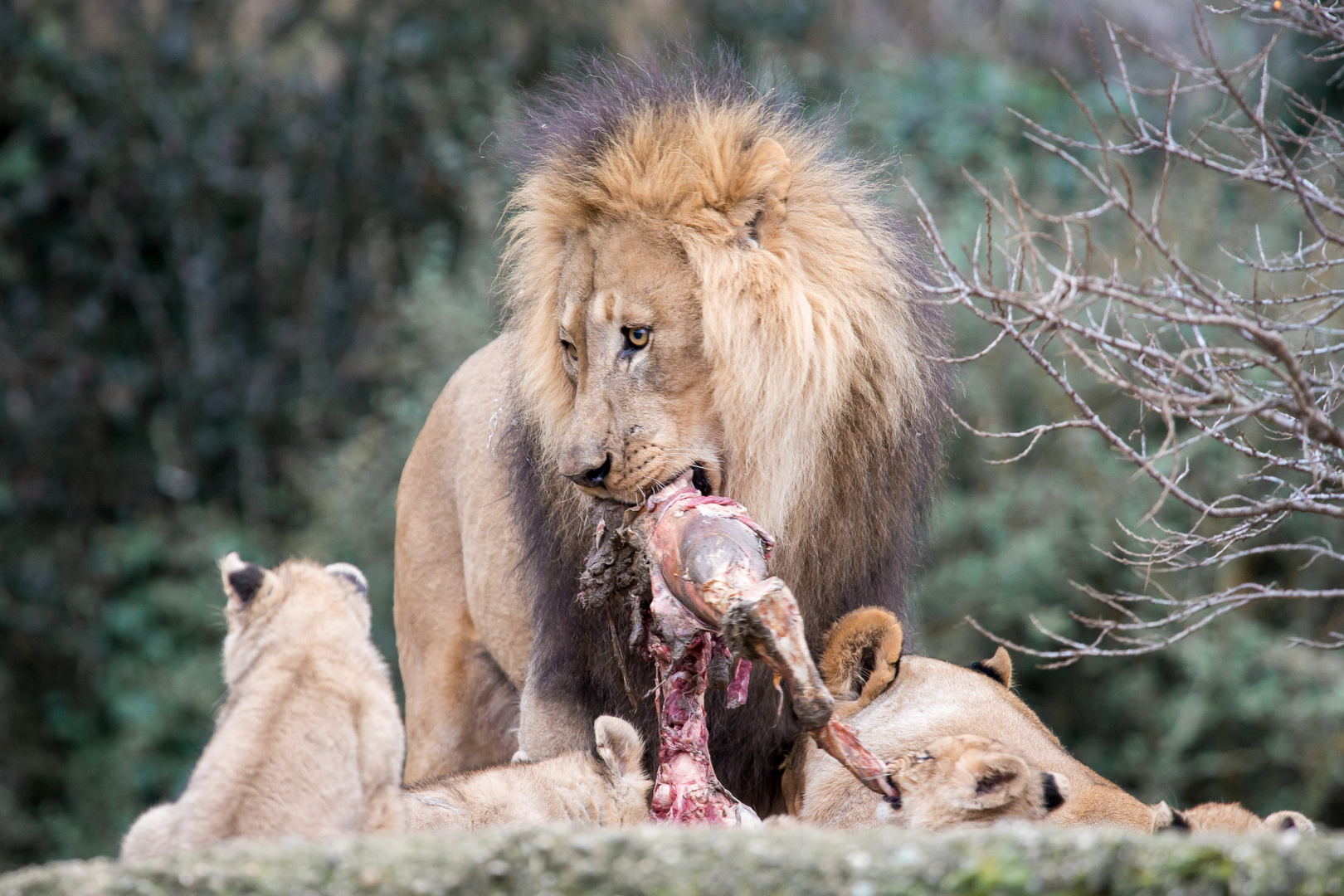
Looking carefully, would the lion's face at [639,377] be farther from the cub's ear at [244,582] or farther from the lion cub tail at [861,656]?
the cub's ear at [244,582]

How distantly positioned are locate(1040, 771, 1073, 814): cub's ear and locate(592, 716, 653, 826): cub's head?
2.71 feet

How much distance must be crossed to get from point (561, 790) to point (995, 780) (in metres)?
0.89

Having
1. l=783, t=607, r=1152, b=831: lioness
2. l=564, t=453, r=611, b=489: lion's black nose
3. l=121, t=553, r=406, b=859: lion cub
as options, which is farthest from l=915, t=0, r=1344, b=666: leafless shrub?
l=121, t=553, r=406, b=859: lion cub

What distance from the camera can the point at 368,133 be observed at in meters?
7.64

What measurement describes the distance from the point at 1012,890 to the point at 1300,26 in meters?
1.82

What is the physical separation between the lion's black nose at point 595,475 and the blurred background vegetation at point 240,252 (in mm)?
3627

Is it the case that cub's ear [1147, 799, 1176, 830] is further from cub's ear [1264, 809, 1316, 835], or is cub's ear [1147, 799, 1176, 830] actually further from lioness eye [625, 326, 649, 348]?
lioness eye [625, 326, 649, 348]

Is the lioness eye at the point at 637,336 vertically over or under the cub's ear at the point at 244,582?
over

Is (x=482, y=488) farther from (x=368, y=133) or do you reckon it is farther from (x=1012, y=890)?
(x=368, y=133)

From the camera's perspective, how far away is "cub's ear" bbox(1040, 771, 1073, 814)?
230cm

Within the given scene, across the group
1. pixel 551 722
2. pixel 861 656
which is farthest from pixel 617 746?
pixel 861 656

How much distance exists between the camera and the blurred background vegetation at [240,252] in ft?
22.6

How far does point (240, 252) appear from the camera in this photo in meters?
7.62

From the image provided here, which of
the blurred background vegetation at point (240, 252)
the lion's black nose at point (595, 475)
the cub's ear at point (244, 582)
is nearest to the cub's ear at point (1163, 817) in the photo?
the lion's black nose at point (595, 475)
